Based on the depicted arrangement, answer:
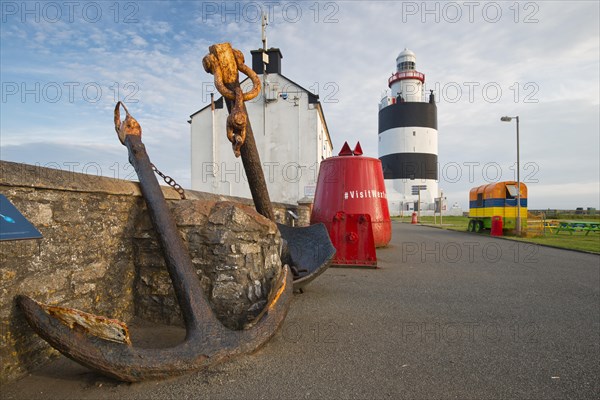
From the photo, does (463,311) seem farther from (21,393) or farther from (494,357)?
(21,393)

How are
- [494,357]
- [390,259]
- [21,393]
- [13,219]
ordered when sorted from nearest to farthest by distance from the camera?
[13,219] < [21,393] < [494,357] < [390,259]

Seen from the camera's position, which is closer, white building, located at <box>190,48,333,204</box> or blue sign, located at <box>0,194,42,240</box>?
blue sign, located at <box>0,194,42,240</box>

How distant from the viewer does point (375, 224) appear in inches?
333

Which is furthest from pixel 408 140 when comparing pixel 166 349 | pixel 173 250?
pixel 166 349

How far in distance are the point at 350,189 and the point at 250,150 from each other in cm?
500

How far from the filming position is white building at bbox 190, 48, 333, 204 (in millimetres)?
17844

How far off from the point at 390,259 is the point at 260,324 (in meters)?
5.47

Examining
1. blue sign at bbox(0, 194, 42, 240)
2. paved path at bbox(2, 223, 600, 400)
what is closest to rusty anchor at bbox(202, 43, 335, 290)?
paved path at bbox(2, 223, 600, 400)

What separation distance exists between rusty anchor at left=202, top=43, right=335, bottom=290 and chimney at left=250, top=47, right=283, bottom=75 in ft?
47.4

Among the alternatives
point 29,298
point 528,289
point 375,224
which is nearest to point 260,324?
point 29,298

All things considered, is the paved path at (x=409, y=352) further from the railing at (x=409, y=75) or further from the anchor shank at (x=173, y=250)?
the railing at (x=409, y=75)

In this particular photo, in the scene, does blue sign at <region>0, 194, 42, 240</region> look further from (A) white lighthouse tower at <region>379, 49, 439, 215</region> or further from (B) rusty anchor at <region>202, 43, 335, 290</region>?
(A) white lighthouse tower at <region>379, 49, 439, 215</region>

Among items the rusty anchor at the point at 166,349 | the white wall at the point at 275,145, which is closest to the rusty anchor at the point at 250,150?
the rusty anchor at the point at 166,349

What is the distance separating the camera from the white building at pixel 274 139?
17.8 metres
